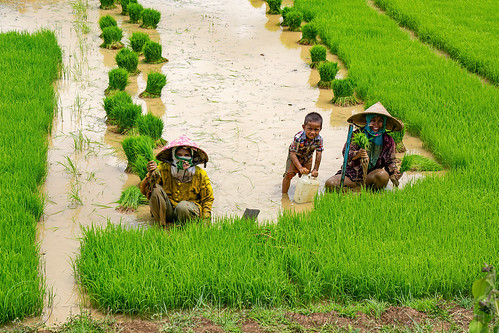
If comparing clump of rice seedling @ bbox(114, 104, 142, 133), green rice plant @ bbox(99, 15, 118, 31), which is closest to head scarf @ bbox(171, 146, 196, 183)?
clump of rice seedling @ bbox(114, 104, 142, 133)

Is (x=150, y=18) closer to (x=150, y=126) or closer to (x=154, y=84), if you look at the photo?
(x=154, y=84)

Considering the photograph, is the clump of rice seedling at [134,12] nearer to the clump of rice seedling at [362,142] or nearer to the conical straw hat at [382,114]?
the conical straw hat at [382,114]

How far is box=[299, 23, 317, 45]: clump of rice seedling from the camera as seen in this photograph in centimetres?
1130

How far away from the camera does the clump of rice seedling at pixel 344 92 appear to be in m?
8.50

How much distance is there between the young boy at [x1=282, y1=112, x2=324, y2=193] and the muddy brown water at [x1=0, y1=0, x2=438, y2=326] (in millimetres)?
265

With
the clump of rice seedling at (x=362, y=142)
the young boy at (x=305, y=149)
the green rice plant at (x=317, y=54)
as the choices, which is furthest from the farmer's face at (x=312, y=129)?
the green rice plant at (x=317, y=54)

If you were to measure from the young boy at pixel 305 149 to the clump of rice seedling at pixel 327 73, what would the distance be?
10.7 feet

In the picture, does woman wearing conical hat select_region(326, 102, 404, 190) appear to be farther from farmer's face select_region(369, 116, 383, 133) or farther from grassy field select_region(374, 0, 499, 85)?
grassy field select_region(374, 0, 499, 85)

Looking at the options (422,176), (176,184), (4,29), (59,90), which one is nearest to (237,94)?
(59,90)

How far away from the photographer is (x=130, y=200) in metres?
5.75

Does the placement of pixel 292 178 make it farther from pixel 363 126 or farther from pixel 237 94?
pixel 237 94

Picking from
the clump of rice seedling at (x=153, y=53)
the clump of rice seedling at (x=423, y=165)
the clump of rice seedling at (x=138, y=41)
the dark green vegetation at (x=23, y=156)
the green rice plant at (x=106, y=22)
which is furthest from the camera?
the green rice plant at (x=106, y=22)

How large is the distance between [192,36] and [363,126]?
20.2ft

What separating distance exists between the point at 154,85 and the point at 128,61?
111 centimetres
